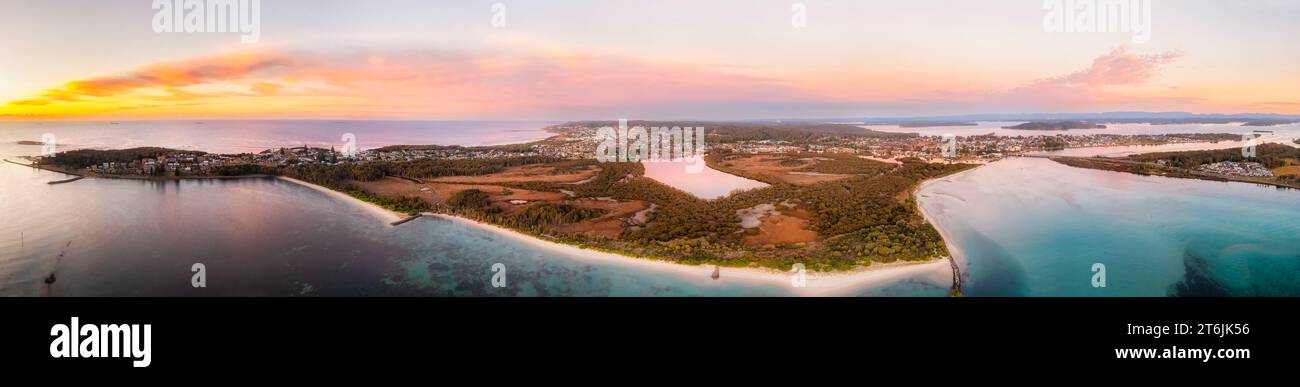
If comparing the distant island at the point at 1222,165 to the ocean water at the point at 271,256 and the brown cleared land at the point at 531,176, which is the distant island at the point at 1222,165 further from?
the brown cleared land at the point at 531,176

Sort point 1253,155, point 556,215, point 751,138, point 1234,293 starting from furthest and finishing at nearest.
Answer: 1. point 751,138
2. point 1253,155
3. point 556,215
4. point 1234,293

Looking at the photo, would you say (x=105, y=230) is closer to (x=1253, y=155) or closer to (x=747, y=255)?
(x=747, y=255)

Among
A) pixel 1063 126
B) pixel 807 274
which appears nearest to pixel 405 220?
pixel 807 274

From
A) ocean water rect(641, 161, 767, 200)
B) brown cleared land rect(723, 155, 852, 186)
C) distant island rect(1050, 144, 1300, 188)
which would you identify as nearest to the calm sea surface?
distant island rect(1050, 144, 1300, 188)

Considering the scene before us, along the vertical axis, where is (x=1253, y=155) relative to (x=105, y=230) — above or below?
above

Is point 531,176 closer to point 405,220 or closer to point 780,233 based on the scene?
point 405,220

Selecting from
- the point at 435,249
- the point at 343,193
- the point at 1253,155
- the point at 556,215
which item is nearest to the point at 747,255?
the point at 556,215

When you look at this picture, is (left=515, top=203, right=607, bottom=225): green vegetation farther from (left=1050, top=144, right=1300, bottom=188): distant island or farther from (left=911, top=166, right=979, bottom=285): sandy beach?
(left=1050, top=144, right=1300, bottom=188): distant island
